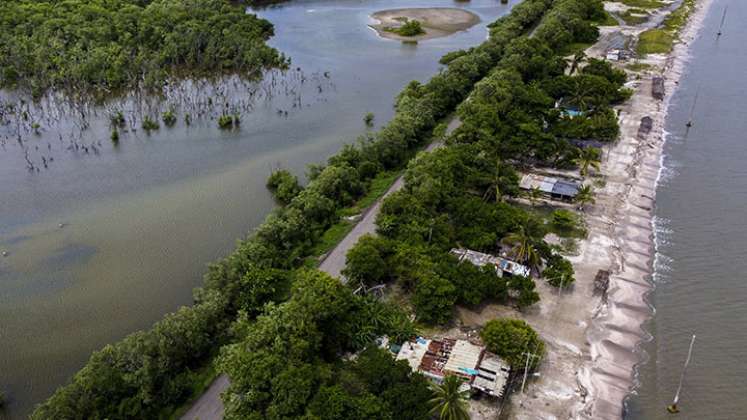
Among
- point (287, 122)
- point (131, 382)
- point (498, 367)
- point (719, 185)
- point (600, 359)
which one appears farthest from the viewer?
point (287, 122)

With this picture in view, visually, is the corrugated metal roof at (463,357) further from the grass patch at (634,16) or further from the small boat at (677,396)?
the grass patch at (634,16)

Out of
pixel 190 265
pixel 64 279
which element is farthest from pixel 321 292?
pixel 64 279

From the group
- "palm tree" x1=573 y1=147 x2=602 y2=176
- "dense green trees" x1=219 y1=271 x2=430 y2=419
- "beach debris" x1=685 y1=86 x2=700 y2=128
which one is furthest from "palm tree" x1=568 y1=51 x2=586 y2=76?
"dense green trees" x1=219 y1=271 x2=430 y2=419

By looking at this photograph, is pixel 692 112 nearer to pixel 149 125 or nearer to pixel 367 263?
A: pixel 367 263

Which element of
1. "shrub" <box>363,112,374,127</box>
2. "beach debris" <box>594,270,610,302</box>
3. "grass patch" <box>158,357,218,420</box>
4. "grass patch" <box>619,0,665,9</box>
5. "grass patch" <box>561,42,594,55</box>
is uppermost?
"grass patch" <box>619,0,665,9</box>

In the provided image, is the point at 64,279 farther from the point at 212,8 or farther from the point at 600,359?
the point at 212,8

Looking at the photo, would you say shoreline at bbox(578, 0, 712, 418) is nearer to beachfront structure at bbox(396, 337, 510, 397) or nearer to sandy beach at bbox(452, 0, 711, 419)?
sandy beach at bbox(452, 0, 711, 419)

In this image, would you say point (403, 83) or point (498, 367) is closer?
point (498, 367)
